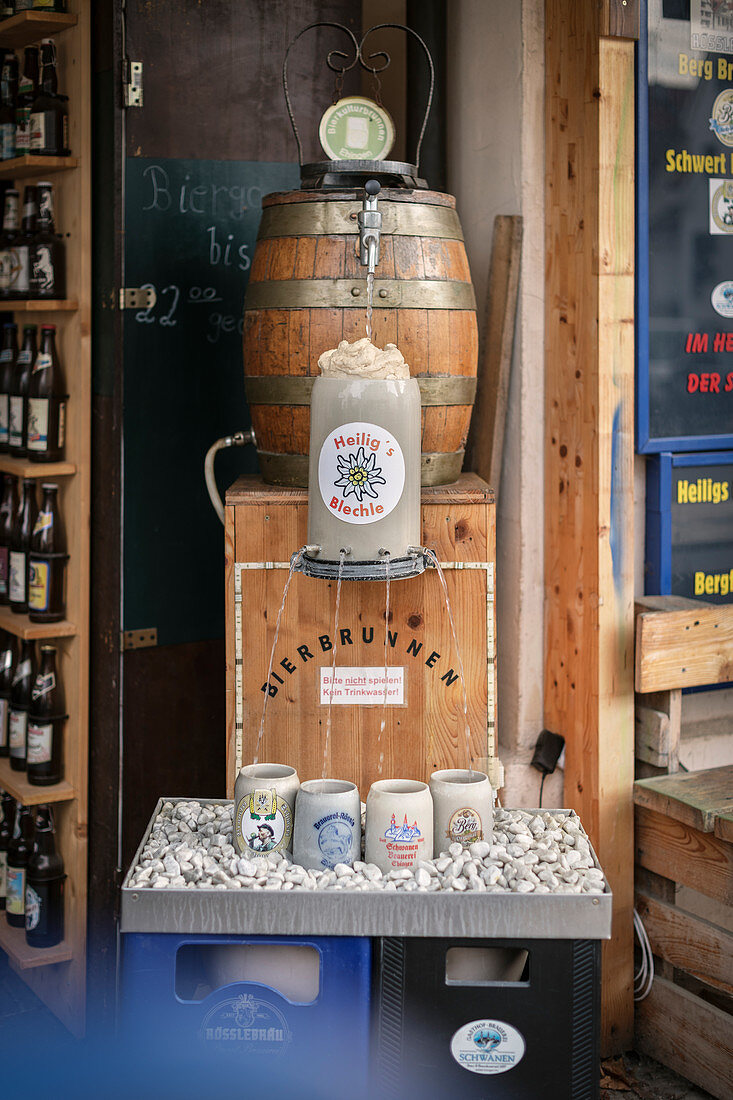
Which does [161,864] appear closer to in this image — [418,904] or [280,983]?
[280,983]

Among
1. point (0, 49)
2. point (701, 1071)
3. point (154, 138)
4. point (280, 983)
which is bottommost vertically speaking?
point (701, 1071)

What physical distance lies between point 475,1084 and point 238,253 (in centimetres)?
216

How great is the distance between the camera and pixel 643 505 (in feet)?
10.4

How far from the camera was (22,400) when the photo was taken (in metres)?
3.48

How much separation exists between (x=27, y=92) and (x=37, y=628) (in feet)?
4.86

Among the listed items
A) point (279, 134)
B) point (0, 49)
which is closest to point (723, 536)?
point (279, 134)

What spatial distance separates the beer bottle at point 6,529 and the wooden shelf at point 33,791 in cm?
53

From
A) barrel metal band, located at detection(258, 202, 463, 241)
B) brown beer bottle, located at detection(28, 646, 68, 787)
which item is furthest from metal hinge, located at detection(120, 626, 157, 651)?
barrel metal band, located at detection(258, 202, 463, 241)

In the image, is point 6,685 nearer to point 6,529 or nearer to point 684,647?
point 6,529

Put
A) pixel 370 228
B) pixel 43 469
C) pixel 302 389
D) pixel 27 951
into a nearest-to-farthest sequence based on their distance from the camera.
→ pixel 370 228
pixel 302 389
pixel 43 469
pixel 27 951

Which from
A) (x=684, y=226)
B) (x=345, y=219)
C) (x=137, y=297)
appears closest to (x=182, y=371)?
(x=137, y=297)

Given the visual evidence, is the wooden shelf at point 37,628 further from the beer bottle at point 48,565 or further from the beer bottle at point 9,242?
the beer bottle at point 9,242

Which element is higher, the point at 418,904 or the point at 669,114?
the point at 669,114

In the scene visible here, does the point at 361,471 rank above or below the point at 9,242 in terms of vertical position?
below
